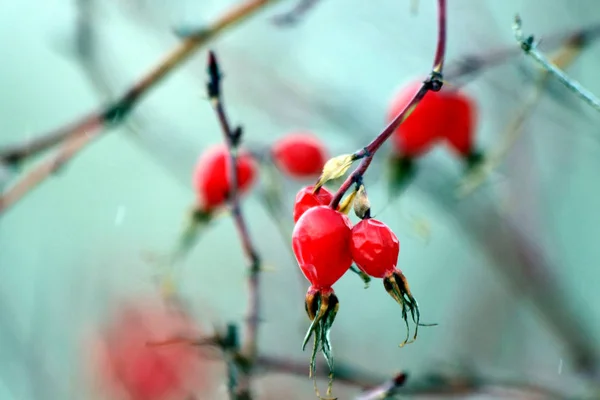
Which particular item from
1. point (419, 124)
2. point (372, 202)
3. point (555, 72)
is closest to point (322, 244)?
A: point (555, 72)

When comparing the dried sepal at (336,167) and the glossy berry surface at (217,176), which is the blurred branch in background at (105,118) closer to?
the glossy berry surface at (217,176)

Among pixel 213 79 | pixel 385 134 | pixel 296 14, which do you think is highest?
pixel 296 14

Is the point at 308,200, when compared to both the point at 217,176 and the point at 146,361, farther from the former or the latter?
the point at 146,361

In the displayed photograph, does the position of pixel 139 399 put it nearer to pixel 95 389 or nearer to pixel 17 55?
pixel 95 389

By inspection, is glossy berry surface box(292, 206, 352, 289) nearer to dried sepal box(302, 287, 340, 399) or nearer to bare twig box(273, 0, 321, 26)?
dried sepal box(302, 287, 340, 399)

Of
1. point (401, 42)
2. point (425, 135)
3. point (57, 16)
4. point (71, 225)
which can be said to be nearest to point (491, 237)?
point (401, 42)

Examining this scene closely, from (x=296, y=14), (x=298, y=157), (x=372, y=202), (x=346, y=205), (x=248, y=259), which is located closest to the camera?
(x=346, y=205)
